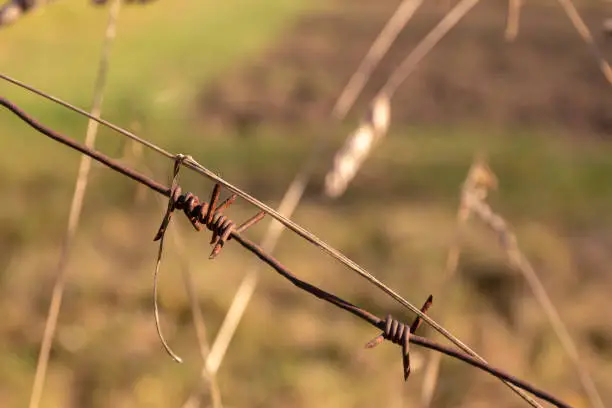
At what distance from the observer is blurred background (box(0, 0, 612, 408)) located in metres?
1.48

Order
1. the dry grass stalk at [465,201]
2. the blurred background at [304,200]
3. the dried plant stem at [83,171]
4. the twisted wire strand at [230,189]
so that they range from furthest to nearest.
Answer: the blurred background at [304,200]
the dry grass stalk at [465,201]
the dried plant stem at [83,171]
the twisted wire strand at [230,189]

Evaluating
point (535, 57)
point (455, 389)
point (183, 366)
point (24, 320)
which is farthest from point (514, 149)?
point (24, 320)

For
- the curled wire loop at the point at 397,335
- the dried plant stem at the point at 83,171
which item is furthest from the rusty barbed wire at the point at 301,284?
the dried plant stem at the point at 83,171

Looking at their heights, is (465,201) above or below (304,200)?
above

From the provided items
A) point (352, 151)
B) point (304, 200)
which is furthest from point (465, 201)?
point (304, 200)

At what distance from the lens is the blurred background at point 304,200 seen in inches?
58.2

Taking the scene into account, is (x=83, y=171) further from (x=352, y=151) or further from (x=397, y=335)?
(x=397, y=335)

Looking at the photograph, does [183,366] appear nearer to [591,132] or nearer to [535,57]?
[591,132]

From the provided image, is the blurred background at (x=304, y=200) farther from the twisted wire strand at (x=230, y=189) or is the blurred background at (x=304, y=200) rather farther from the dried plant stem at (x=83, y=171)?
the twisted wire strand at (x=230, y=189)

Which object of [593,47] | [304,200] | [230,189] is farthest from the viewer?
[304,200]

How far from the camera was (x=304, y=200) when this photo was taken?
2293mm

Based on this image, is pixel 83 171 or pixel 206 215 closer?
pixel 206 215

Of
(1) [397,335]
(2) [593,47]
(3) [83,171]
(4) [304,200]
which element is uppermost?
(2) [593,47]

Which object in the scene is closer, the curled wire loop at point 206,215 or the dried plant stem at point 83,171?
the curled wire loop at point 206,215
